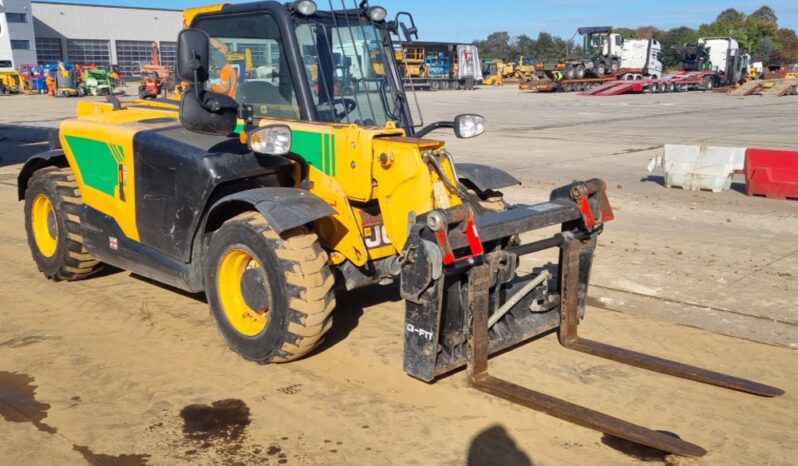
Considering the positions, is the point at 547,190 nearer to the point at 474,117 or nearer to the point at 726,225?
the point at 726,225

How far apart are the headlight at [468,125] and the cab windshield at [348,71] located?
537mm

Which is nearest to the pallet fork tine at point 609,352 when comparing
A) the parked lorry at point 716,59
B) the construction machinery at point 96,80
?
the construction machinery at point 96,80

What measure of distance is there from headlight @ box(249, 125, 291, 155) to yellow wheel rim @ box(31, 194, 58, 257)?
3250 millimetres

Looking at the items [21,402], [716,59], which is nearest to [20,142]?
[21,402]

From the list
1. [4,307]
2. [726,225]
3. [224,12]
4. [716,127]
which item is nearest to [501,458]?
[224,12]

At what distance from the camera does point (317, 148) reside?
16.9 feet

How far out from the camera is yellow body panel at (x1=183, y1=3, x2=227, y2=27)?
5.86 meters

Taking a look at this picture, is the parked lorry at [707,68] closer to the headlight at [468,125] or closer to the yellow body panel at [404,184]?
the headlight at [468,125]

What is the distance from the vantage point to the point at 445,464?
3.84 m

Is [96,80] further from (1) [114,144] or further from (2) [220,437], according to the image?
(2) [220,437]

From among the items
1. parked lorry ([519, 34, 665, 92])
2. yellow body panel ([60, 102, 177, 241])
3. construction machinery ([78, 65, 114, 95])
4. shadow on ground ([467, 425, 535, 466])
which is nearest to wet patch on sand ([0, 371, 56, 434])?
yellow body panel ([60, 102, 177, 241])

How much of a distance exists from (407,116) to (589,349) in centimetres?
215

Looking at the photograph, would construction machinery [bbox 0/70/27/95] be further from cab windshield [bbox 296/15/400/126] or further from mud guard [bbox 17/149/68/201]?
cab windshield [bbox 296/15/400/126]

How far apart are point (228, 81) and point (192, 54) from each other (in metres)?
1.05
